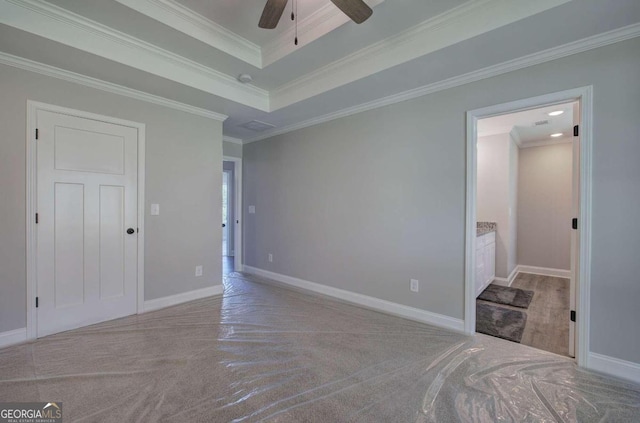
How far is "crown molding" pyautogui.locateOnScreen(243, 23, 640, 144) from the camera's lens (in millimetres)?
2006

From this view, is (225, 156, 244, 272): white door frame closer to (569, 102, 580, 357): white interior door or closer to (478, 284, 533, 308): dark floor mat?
(478, 284, 533, 308): dark floor mat

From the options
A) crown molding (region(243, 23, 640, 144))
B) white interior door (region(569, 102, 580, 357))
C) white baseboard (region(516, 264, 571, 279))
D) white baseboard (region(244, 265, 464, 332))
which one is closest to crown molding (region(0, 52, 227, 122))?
crown molding (region(243, 23, 640, 144))

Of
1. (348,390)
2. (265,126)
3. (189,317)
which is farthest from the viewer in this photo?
(265,126)

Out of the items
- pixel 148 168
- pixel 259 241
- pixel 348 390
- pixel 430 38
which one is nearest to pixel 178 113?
pixel 148 168

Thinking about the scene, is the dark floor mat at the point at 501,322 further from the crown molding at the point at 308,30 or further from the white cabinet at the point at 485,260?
the crown molding at the point at 308,30

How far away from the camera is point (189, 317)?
3072 mm

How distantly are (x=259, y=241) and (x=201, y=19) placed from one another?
3301 millimetres

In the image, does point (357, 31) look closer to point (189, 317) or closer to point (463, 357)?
point (463, 357)

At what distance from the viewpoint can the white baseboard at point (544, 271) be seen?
16.8 feet

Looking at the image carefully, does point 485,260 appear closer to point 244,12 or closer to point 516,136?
point 516,136

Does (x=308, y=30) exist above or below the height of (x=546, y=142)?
above

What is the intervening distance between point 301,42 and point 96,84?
6.91 ft

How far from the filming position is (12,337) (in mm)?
2434

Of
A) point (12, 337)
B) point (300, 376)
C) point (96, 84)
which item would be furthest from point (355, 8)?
point (12, 337)
